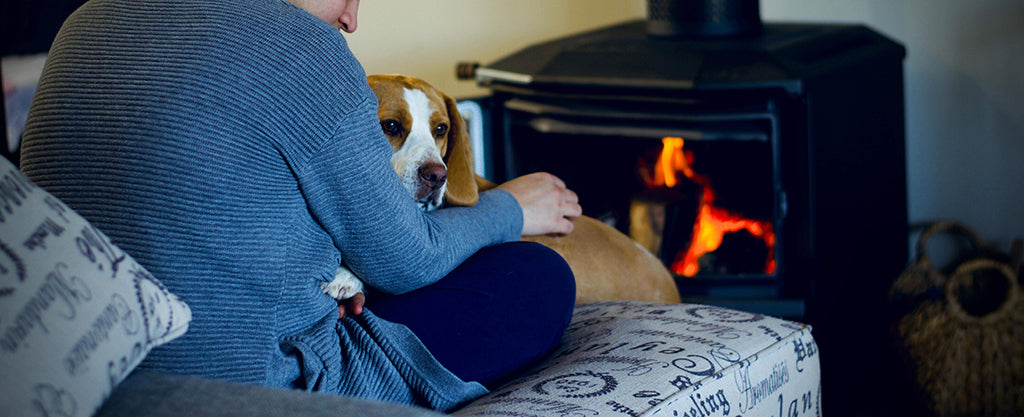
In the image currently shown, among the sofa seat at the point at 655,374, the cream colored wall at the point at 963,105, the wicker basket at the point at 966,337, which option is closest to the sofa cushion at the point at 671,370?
the sofa seat at the point at 655,374

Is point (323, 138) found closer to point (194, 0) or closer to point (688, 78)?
point (194, 0)

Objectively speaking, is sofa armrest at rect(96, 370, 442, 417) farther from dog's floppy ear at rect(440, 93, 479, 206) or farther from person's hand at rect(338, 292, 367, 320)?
dog's floppy ear at rect(440, 93, 479, 206)

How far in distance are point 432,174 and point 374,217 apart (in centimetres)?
43

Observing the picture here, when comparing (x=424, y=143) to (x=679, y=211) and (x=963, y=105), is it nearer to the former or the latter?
(x=679, y=211)

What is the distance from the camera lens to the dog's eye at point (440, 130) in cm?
153

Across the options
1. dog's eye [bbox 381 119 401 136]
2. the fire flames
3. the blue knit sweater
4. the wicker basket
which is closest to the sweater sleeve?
the blue knit sweater

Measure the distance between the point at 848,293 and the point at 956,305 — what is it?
9.5 inches

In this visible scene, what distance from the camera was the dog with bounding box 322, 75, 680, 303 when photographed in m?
1.43

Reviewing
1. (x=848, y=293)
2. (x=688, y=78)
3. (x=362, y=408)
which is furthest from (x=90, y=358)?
(x=848, y=293)

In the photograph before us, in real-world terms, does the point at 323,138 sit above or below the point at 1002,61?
above

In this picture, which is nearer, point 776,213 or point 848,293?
point 776,213

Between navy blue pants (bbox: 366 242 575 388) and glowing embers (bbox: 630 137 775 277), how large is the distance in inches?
38.2

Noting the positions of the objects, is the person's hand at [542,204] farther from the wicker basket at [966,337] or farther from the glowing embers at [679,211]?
the wicker basket at [966,337]

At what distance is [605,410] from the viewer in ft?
3.14
